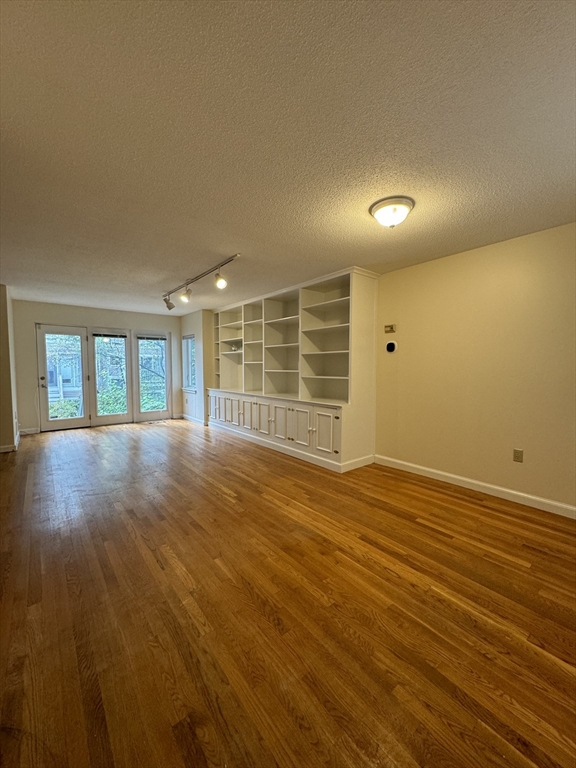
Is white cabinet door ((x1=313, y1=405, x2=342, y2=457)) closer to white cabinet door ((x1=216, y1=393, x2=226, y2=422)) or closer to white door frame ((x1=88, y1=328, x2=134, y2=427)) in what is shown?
white cabinet door ((x1=216, y1=393, x2=226, y2=422))

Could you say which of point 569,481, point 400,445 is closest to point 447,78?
point 569,481

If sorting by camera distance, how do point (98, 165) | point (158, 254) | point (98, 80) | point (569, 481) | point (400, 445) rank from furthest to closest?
point (400, 445)
point (158, 254)
point (569, 481)
point (98, 165)
point (98, 80)

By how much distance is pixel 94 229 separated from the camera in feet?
9.14

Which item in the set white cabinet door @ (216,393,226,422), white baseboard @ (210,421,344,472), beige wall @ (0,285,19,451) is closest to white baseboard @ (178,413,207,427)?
white cabinet door @ (216,393,226,422)

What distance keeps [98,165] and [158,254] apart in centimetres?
155

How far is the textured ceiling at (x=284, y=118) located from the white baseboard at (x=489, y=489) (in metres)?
2.55

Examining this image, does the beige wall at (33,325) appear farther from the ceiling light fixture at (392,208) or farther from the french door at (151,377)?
the ceiling light fixture at (392,208)

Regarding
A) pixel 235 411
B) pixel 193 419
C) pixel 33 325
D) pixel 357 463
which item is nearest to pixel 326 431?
pixel 357 463

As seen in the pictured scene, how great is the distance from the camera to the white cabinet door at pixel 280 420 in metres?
4.79

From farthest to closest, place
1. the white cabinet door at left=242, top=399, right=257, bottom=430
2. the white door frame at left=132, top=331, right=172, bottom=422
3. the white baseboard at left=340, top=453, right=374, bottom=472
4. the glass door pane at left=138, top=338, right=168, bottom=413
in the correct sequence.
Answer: the glass door pane at left=138, top=338, right=168, bottom=413 → the white door frame at left=132, top=331, right=172, bottom=422 → the white cabinet door at left=242, top=399, right=257, bottom=430 → the white baseboard at left=340, top=453, right=374, bottom=472

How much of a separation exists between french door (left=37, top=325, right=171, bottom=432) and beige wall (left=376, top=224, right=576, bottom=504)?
578 centimetres

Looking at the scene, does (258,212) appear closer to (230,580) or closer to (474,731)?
(230,580)

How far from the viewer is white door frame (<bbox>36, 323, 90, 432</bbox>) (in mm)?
6160

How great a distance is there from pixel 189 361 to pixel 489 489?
257 inches
